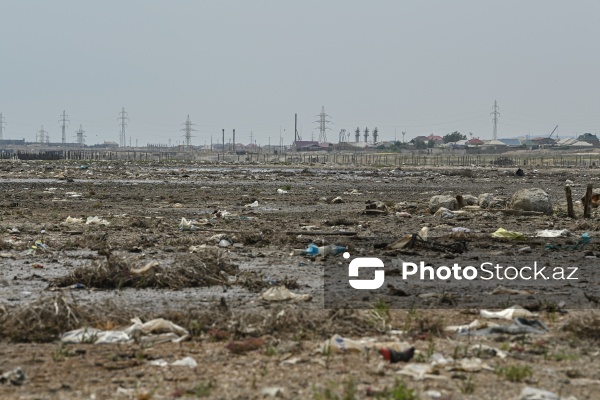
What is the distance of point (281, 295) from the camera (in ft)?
30.5

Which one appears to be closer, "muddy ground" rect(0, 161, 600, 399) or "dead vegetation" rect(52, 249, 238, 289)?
"muddy ground" rect(0, 161, 600, 399)

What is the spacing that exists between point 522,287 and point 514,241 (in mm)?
4159

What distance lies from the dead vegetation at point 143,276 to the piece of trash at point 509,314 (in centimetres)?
311

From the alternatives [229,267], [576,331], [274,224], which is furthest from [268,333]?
[274,224]

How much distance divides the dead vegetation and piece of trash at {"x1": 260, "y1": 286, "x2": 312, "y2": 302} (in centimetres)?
94

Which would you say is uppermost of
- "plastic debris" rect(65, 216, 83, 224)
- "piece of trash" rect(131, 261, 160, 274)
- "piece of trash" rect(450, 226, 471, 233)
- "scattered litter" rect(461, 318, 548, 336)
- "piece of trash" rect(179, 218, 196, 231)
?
"piece of trash" rect(131, 261, 160, 274)

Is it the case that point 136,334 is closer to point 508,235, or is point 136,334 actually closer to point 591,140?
point 508,235

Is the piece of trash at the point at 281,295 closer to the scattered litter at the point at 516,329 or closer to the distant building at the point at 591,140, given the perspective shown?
the scattered litter at the point at 516,329

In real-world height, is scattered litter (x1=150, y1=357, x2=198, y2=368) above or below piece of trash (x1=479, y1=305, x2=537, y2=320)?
below

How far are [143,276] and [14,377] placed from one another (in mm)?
3958

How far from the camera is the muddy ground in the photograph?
20.0ft

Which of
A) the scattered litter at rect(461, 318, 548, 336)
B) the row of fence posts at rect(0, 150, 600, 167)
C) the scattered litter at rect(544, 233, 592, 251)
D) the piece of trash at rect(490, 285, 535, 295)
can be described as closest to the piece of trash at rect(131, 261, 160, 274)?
the piece of trash at rect(490, 285, 535, 295)

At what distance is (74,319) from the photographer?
767 cm

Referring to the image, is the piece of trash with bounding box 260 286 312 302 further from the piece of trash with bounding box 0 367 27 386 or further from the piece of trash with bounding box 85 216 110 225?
the piece of trash with bounding box 85 216 110 225
